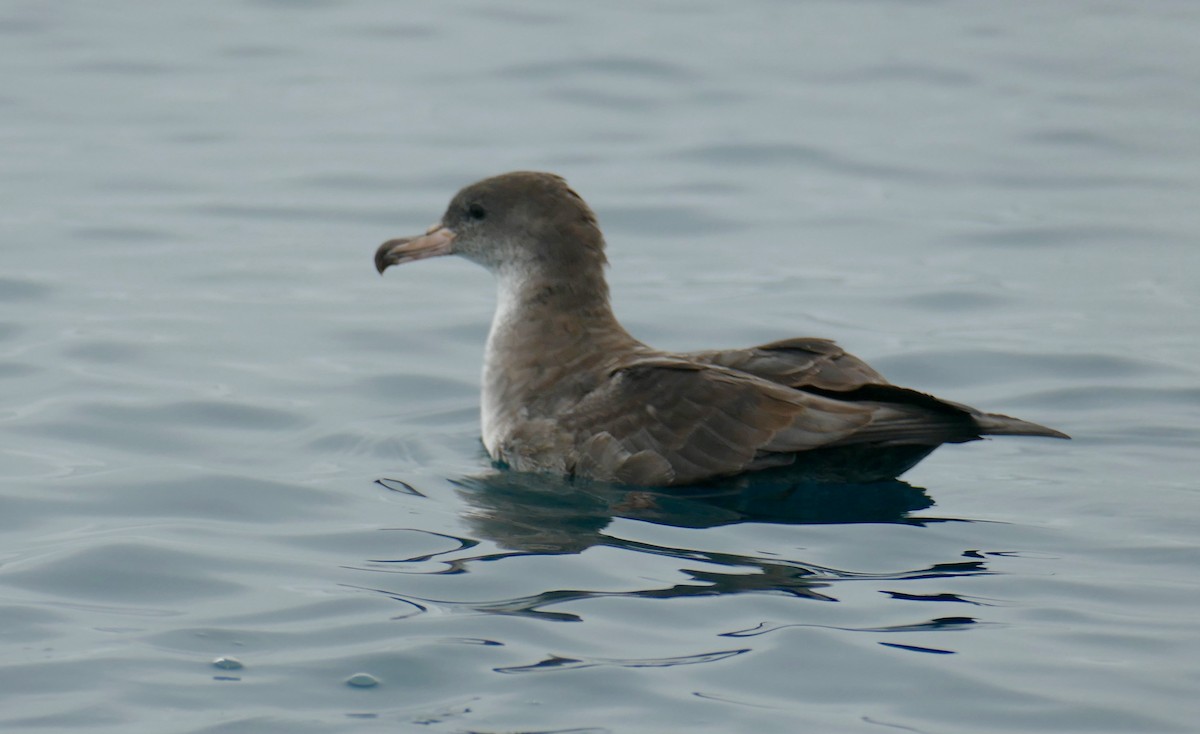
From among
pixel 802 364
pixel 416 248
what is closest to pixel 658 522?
pixel 802 364

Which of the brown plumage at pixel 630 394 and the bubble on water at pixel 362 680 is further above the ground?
the brown plumage at pixel 630 394

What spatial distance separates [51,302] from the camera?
399 inches

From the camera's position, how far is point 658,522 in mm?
6934

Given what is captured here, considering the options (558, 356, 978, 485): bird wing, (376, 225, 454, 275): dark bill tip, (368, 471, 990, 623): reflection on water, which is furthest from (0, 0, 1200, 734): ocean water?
(376, 225, 454, 275): dark bill tip

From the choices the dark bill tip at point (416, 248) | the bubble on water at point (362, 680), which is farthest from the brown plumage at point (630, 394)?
the bubble on water at point (362, 680)

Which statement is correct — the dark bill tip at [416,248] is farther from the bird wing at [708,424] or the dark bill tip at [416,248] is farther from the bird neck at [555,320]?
the bird wing at [708,424]

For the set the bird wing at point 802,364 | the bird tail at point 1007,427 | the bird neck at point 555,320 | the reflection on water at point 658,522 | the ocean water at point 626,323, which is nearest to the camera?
the ocean water at point 626,323

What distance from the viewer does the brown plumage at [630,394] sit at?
23.0 feet

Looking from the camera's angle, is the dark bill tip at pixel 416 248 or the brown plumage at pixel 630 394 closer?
the brown plumage at pixel 630 394

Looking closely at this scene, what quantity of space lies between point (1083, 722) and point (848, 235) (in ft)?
22.0

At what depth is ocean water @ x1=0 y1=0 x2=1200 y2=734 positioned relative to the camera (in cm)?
562

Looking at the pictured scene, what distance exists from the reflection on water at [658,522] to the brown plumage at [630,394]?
99 mm

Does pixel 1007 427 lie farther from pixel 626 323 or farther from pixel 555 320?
pixel 626 323

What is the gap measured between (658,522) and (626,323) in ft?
10.7
